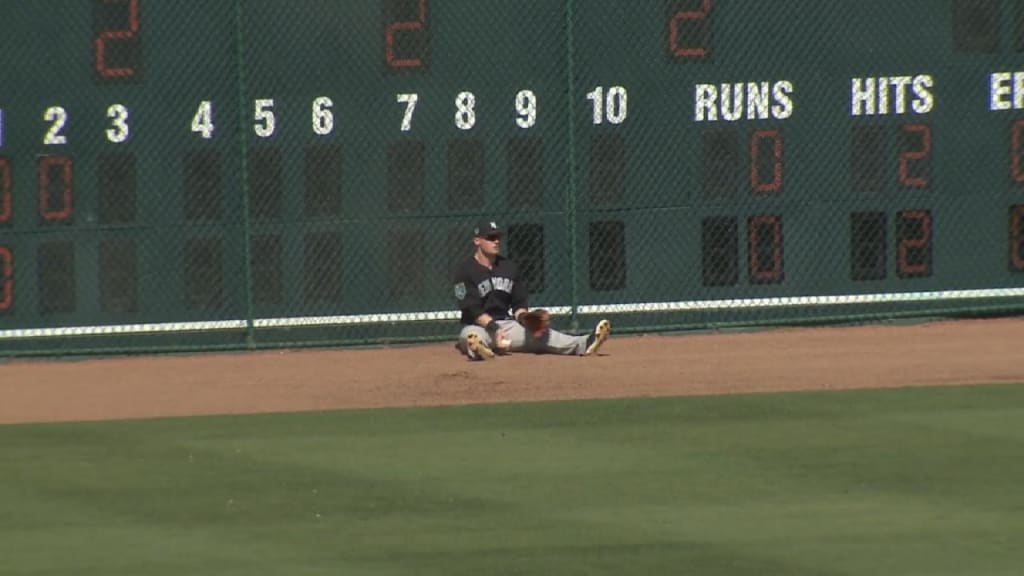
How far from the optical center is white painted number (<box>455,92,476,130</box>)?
1792 cm

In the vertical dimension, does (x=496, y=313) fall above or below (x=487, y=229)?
below

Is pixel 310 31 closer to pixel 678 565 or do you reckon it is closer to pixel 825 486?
pixel 825 486

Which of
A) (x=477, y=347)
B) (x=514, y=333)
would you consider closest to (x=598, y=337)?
(x=514, y=333)

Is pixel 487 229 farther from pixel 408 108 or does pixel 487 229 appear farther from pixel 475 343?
pixel 408 108

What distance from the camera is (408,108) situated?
17.9 m

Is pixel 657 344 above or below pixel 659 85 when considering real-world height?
below

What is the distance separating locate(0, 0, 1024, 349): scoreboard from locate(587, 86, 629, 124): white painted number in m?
0.02

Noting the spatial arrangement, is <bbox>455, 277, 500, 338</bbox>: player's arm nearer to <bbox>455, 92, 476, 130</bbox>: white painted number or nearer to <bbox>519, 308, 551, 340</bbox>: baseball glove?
<bbox>519, 308, 551, 340</bbox>: baseball glove

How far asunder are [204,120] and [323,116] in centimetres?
89

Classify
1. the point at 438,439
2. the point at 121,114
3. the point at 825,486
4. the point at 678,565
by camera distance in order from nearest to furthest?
Result: 1. the point at 678,565
2. the point at 825,486
3. the point at 438,439
4. the point at 121,114

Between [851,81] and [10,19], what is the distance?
6.20 metres

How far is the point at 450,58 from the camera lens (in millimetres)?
17922

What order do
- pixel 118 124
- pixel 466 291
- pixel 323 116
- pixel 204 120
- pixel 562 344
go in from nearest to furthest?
pixel 466 291, pixel 118 124, pixel 562 344, pixel 323 116, pixel 204 120

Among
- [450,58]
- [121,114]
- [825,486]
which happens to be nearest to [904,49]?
[450,58]
